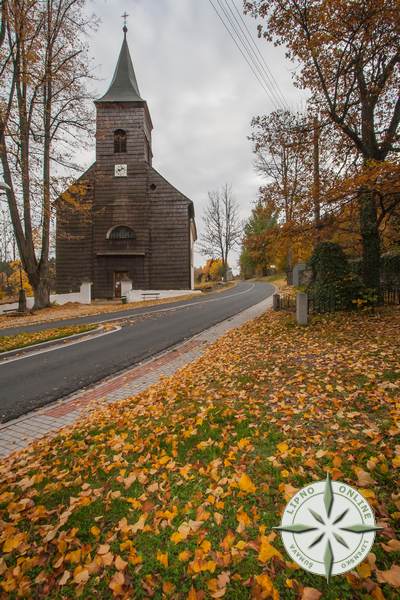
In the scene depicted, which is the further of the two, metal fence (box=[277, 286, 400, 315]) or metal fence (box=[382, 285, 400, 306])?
metal fence (box=[382, 285, 400, 306])

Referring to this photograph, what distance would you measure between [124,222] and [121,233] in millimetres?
994

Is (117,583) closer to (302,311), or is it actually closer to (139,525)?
(139,525)

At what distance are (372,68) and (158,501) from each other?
13032 mm

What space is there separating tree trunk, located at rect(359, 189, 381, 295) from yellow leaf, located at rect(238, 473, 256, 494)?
961 centimetres

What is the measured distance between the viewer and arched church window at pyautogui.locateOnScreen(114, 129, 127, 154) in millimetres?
27594

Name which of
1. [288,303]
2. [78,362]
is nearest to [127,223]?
[288,303]

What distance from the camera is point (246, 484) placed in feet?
9.54

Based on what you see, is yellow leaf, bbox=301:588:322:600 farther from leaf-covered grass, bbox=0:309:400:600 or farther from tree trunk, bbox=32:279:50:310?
tree trunk, bbox=32:279:50:310

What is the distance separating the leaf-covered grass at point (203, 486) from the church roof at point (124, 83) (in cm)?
2942

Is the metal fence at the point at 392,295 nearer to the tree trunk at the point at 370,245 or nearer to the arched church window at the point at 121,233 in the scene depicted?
the tree trunk at the point at 370,245

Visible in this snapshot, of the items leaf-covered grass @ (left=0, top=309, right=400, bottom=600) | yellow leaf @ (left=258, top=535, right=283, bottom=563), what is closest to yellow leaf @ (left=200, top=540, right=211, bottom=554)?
leaf-covered grass @ (left=0, top=309, right=400, bottom=600)

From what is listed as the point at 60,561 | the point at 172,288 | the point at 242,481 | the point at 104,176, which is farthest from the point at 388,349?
the point at 104,176

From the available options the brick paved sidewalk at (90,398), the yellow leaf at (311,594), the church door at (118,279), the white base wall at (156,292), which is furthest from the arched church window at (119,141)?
the yellow leaf at (311,594)

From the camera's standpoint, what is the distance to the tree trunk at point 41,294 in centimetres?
2070
